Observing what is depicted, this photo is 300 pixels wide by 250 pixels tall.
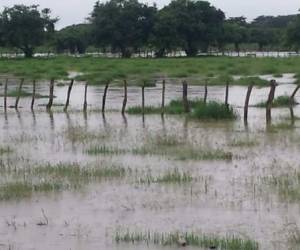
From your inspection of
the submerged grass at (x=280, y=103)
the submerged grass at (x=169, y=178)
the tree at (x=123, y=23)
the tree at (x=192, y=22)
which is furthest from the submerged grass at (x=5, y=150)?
the tree at (x=123, y=23)

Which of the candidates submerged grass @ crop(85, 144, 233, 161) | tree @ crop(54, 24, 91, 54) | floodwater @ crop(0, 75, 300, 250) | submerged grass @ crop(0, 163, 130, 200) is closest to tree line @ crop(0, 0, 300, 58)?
tree @ crop(54, 24, 91, 54)

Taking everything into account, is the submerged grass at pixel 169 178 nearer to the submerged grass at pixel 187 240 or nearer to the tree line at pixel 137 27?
the submerged grass at pixel 187 240

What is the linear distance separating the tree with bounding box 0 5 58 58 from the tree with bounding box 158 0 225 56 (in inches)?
576

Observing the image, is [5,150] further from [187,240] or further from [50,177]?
[187,240]

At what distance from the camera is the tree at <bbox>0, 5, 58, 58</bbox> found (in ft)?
272

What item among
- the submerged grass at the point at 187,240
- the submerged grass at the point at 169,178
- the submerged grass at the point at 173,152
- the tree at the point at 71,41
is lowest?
the submerged grass at the point at 173,152

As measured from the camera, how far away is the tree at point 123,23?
8417 centimetres

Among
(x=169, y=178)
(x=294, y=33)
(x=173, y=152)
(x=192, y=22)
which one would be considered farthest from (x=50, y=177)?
(x=192, y=22)

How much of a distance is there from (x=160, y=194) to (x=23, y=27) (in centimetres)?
7449

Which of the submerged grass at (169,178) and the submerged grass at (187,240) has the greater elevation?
the submerged grass at (187,240)

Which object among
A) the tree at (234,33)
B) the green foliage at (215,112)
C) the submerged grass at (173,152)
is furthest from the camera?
the tree at (234,33)

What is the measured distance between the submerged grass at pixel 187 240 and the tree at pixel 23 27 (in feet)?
249

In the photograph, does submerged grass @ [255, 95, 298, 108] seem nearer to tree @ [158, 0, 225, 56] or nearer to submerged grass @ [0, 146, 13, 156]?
submerged grass @ [0, 146, 13, 156]

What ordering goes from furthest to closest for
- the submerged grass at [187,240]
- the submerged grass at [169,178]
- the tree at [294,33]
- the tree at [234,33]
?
the tree at [234,33] → the tree at [294,33] → the submerged grass at [169,178] → the submerged grass at [187,240]
